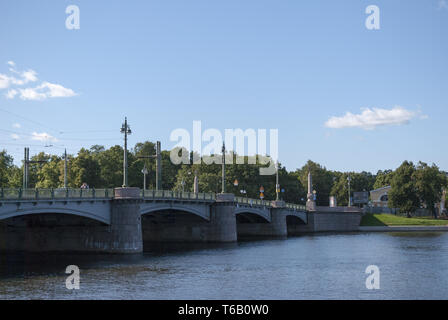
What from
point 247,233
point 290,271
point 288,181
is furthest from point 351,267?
point 288,181

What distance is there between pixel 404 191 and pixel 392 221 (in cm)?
866

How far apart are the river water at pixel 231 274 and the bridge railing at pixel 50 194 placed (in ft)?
18.2

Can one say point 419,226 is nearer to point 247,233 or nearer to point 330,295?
point 247,233

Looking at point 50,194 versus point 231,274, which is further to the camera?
point 50,194

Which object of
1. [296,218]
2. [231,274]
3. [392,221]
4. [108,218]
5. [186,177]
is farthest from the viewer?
[186,177]

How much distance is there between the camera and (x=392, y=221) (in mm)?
110875

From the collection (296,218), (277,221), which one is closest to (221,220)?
(277,221)

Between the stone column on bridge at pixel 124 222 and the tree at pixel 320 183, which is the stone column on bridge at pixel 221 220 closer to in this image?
the stone column on bridge at pixel 124 222

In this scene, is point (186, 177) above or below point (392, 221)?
above

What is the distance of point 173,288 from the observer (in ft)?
114

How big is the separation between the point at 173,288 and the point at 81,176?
216ft

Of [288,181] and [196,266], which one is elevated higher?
[288,181]

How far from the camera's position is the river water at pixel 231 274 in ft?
108

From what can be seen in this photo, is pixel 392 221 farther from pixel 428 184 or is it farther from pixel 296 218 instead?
pixel 296 218
